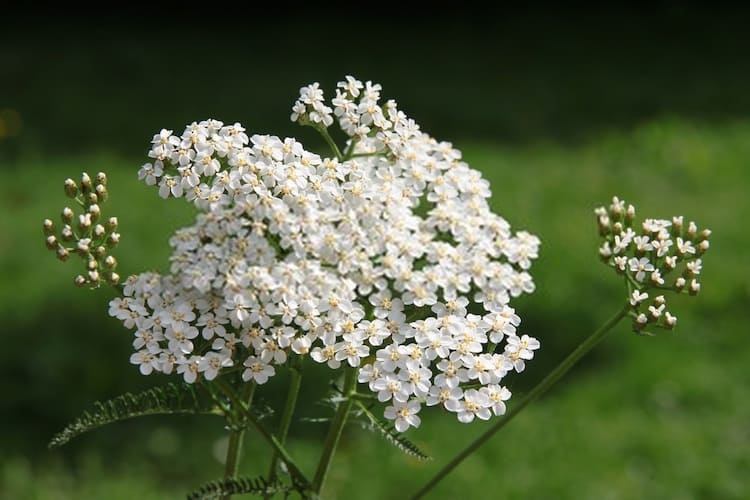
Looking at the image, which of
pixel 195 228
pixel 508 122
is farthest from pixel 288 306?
pixel 508 122

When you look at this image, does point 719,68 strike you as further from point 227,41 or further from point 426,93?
point 227,41

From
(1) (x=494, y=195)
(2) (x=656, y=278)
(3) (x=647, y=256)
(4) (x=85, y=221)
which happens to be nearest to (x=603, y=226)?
(3) (x=647, y=256)

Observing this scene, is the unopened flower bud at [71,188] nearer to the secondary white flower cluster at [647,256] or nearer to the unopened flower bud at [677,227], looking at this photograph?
the secondary white flower cluster at [647,256]

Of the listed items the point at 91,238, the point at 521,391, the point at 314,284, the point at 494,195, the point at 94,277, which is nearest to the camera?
the point at 314,284

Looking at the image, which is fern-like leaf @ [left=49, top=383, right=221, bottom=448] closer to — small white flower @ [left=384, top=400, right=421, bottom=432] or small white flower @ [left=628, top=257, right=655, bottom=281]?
small white flower @ [left=384, top=400, right=421, bottom=432]

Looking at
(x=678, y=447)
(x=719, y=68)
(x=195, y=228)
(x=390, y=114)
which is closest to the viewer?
(x=195, y=228)

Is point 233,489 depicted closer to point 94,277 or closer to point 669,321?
point 94,277

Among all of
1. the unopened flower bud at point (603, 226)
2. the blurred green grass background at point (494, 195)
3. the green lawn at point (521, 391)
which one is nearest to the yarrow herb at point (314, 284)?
the unopened flower bud at point (603, 226)
